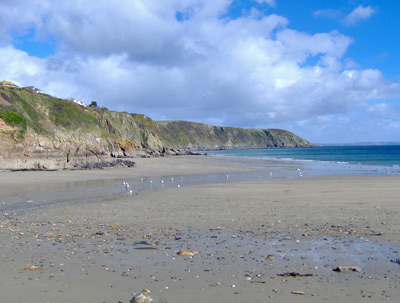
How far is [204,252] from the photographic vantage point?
7.92 m

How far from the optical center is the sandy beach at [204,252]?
562 cm

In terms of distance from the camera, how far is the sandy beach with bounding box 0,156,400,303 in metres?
5.62

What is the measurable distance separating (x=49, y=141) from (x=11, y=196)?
26823 millimetres

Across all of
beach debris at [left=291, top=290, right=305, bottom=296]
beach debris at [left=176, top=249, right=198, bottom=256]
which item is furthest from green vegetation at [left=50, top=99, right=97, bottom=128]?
beach debris at [left=291, top=290, right=305, bottom=296]

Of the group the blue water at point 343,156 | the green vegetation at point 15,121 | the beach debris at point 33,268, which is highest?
the green vegetation at point 15,121

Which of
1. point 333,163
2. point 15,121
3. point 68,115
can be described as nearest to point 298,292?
point 15,121

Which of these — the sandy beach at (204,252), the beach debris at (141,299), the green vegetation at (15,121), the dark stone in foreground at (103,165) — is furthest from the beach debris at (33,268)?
the green vegetation at (15,121)

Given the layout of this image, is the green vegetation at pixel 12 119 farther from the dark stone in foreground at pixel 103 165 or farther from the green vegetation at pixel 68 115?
the green vegetation at pixel 68 115

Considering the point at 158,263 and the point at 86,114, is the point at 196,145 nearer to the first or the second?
the point at 86,114

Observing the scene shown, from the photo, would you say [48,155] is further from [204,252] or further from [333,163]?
[333,163]

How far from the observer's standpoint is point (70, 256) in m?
7.60

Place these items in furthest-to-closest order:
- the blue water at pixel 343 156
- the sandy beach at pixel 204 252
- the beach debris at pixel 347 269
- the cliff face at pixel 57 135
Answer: the blue water at pixel 343 156
the cliff face at pixel 57 135
the beach debris at pixel 347 269
the sandy beach at pixel 204 252

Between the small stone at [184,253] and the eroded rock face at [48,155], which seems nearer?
the small stone at [184,253]

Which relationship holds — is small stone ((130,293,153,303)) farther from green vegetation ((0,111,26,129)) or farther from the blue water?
the blue water
